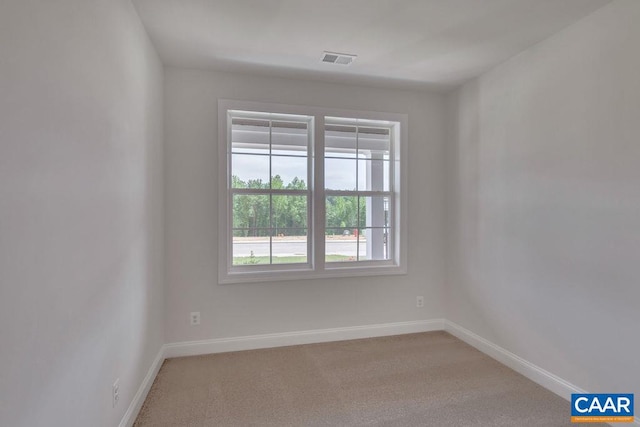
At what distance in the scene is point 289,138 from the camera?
3385 mm

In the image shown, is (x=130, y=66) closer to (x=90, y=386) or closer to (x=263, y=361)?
(x=90, y=386)

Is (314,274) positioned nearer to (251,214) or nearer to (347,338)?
(347,338)

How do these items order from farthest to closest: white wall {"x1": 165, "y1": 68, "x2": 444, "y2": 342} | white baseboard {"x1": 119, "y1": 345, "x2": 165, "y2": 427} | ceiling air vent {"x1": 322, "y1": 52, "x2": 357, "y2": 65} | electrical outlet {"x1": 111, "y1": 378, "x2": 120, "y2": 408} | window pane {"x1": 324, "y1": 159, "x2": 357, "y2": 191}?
window pane {"x1": 324, "y1": 159, "x2": 357, "y2": 191} → white wall {"x1": 165, "y1": 68, "x2": 444, "y2": 342} → ceiling air vent {"x1": 322, "y1": 52, "x2": 357, "y2": 65} → white baseboard {"x1": 119, "y1": 345, "x2": 165, "y2": 427} → electrical outlet {"x1": 111, "y1": 378, "x2": 120, "y2": 408}

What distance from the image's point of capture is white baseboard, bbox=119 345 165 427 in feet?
6.55

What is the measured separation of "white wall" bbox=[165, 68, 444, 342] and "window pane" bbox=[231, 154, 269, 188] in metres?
0.22

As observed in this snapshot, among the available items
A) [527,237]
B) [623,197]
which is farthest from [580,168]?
[527,237]

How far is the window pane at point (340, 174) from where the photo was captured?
348cm

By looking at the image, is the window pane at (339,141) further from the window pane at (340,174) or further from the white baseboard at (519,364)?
the white baseboard at (519,364)

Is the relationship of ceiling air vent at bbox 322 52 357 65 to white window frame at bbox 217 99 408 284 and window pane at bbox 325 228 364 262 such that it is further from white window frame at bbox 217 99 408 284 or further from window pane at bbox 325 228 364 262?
window pane at bbox 325 228 364 262

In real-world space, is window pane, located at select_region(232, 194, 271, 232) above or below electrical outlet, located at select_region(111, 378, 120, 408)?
above

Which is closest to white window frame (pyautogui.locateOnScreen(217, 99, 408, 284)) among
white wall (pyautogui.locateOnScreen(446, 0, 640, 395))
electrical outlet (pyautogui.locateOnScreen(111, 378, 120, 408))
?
white wall (pyautogui.locateOnScreen(446, 0, 640, 395))

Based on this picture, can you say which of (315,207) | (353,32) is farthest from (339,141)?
(353,32)

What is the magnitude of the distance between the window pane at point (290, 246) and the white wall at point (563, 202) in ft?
5.61

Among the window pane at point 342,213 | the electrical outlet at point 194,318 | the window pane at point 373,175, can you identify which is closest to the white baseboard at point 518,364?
the window pane at point 342,213
